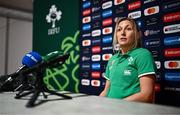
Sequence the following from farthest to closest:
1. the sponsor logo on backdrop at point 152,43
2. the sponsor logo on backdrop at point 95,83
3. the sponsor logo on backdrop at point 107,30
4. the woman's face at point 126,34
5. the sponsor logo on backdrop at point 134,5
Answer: the sponsor logo on backdrop at point 95,83 < the sponsor logo on backdrop at point 107,30 < the sponsor logo on backdrop at point 134,5 < the sponsor logo on backdrop at point 152,43 < the woman's face at point 126,34

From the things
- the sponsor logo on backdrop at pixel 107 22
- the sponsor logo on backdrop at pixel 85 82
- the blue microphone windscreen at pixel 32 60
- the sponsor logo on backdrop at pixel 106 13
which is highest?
the sponsor logo on backdrop at pixel 106 13

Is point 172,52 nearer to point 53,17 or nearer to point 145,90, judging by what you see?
point 145,90

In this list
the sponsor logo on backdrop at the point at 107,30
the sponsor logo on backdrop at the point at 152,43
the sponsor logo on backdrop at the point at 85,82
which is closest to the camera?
the sponsor logo on backdrop at the point at 152,43

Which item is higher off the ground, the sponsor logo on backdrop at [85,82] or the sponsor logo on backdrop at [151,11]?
the sponsor logo on backdrop at [151,11]

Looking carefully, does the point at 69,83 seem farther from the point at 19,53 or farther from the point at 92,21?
the point at 19,53

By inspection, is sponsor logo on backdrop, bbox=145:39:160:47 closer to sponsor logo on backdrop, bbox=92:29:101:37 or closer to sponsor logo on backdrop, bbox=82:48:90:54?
sponsor logo on backdrop, bbox=92:29:101:37

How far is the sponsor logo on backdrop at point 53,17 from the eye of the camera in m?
3.37

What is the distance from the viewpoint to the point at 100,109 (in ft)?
2.51

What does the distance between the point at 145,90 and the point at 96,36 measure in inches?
61.6

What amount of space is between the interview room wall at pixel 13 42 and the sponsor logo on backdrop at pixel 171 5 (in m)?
4.76

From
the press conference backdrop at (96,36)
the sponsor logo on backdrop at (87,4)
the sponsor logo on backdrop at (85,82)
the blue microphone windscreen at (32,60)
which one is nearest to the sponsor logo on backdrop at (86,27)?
the press conference backdrop at (96,36)

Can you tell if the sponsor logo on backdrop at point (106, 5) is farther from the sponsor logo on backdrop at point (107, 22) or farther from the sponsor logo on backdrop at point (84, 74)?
the sponsor logo on backdrop at point (84, 74)

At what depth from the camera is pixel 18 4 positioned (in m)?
5.17

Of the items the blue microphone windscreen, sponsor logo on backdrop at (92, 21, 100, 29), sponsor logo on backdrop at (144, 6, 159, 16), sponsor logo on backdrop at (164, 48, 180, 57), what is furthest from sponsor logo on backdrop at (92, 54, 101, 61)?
the blue microphone windscreen
